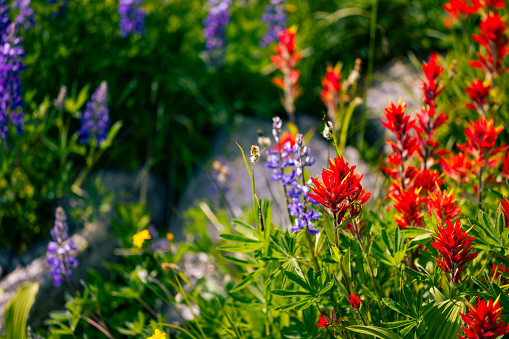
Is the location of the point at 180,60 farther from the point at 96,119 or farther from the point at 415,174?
the point at 415,174

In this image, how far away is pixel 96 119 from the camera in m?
2.30

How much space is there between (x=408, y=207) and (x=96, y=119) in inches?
70.8

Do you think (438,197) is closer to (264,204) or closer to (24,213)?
(264,204)

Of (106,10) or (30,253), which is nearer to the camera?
(30,253)

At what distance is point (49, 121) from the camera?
230 centimetres

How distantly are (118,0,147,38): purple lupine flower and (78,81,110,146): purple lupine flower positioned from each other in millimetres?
770

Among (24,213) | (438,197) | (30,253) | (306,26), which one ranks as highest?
(306,26)

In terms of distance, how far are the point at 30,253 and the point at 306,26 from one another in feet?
9.12

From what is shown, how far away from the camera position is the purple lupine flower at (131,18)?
2.80 m

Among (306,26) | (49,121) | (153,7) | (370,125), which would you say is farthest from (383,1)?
(49,121)

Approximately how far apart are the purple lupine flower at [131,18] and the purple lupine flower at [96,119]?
770 mm

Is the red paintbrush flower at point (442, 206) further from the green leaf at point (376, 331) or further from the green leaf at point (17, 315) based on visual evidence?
the green leaf at point (17, 315)

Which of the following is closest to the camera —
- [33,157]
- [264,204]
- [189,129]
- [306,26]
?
[264,204]

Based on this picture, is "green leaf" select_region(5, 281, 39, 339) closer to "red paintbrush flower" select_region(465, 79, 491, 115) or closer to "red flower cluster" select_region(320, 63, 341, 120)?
"red flower cluster" select_region(320, 63, 341, 120)
